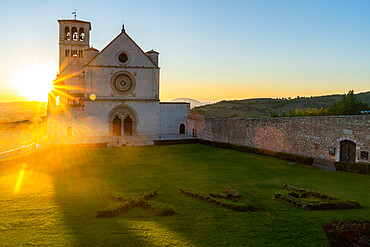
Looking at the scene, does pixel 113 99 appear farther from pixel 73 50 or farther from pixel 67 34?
pixel 67 34

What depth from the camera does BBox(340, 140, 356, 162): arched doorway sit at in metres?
21.0

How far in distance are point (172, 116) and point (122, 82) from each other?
389 inches

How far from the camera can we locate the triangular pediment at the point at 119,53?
146ft

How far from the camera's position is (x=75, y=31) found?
51.3 meters

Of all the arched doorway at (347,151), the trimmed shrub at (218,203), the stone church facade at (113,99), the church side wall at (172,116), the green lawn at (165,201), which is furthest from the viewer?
the church side wall at (172,116)

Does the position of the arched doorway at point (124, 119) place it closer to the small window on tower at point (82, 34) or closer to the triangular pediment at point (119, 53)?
the triangular pediment at point (119, 53)

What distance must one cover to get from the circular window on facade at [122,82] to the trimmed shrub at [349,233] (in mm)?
41871

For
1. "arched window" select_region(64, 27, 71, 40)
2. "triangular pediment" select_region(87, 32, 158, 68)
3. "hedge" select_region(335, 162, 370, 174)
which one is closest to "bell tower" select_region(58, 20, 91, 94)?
"arched window" select_region(64, 27, 71, 40)

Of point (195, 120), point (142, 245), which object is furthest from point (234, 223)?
point (195, 120)

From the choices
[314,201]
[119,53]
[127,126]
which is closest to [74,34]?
[119,53]

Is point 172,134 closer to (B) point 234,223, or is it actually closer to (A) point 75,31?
(A) point 75,31

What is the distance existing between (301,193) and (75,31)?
49.1 metres

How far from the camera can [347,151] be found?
21.4 metres

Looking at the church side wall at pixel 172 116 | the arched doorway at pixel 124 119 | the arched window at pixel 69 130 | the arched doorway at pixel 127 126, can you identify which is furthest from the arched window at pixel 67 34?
the church side wall at pixel 172 116
